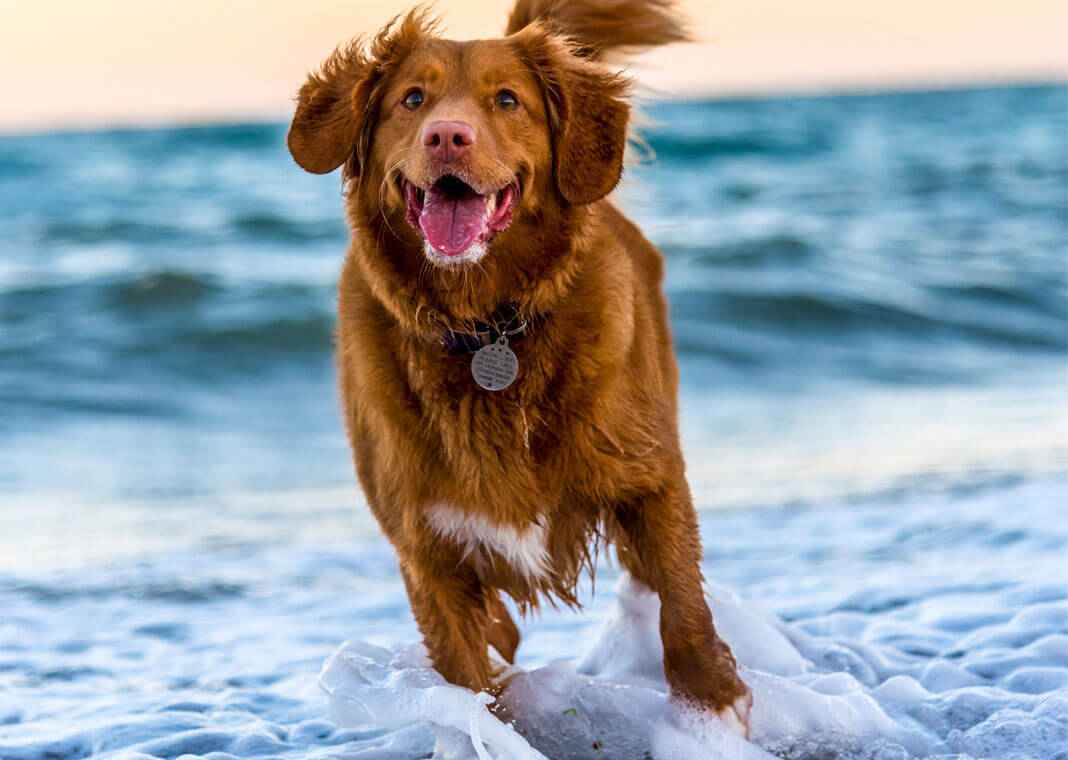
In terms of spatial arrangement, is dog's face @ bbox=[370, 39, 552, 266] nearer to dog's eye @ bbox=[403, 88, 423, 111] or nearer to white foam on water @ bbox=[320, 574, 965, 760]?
dog's eye @ bbox=[403, 88, 423, 111]

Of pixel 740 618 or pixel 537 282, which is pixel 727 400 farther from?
pixel 537 282

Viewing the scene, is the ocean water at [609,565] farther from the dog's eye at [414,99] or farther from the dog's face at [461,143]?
the dog's eye at [414,99]

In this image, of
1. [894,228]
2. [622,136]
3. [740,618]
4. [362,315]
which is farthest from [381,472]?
[894,228]

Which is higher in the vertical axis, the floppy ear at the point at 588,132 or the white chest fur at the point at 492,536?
the floppy ear at the point at 588,132

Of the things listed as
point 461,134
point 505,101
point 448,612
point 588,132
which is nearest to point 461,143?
point 461,134

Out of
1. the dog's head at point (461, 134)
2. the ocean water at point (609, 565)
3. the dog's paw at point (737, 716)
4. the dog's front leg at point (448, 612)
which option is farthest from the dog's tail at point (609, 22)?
the dog's paw at point (737, 716)

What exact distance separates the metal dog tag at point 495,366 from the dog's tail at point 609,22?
1.33 metres

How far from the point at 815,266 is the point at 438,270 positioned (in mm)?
10318

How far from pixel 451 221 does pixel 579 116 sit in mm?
492

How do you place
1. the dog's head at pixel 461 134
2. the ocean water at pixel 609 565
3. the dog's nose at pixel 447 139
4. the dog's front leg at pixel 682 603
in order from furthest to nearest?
1. the ocean water at pixel 609 565
2. the dog's front leg at pixel 682 603
3. the dog's head at pixel 461 134
4. the dog's nose at pixel 447 139

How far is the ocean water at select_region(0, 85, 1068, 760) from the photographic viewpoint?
364cm

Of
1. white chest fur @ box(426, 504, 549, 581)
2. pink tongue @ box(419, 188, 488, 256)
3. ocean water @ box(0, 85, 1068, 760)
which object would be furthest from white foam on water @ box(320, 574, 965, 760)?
A: pink tongue @ box(419, 188, 488, 256)

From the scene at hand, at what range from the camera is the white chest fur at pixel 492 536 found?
10.6ft

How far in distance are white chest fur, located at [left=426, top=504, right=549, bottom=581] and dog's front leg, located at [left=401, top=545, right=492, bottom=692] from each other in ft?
0.23
